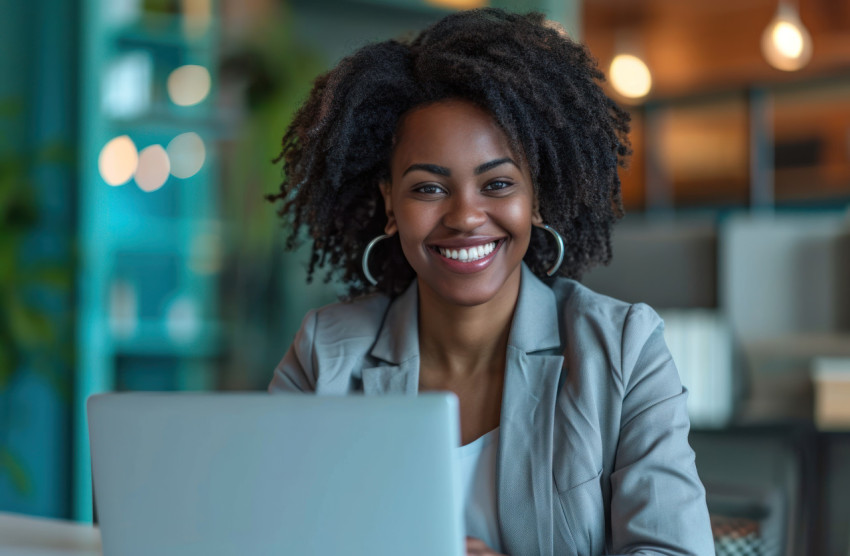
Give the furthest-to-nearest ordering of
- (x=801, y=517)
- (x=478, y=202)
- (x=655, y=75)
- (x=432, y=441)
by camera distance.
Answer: (x=655, y=75), (x=478, y=202), (x=801, y=517), (x=432, y=441)

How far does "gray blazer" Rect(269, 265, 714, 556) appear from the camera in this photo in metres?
1.08

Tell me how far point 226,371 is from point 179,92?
3.70 ft

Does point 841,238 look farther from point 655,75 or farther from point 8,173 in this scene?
point 655,75

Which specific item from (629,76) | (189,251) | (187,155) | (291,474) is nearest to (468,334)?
(291,474)

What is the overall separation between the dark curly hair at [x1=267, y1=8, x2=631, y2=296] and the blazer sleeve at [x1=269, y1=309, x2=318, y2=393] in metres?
0.18

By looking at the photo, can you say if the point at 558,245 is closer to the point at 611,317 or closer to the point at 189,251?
the point at 611,317

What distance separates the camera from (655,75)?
9.52 m

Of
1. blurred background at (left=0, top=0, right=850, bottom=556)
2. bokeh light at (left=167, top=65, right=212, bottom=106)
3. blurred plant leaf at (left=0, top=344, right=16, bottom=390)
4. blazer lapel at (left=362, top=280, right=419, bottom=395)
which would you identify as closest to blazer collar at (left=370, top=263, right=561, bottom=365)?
blazer lapel at (left=362, top=280, right=419, bottom=395)

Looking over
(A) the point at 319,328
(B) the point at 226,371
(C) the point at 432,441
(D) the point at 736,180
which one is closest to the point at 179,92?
(B) the point at 226,371

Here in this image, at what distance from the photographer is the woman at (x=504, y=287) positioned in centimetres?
113

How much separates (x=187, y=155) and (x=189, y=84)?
0.89ft

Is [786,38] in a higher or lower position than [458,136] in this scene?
higher

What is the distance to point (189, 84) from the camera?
353cm

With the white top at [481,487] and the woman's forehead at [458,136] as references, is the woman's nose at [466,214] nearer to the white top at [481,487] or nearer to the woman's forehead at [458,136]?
the woman's forehead at [458,136]
